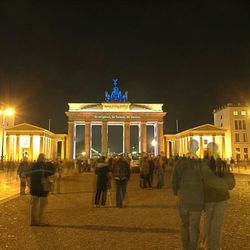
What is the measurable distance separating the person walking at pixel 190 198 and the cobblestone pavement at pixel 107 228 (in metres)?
0.99

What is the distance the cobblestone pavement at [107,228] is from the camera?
666 cm

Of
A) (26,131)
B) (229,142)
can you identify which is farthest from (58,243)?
(229,142)

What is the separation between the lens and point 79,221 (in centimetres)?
915

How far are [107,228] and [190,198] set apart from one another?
350 centimetres

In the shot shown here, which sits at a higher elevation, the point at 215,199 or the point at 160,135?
the point at 160,135

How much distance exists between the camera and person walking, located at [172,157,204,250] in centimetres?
539

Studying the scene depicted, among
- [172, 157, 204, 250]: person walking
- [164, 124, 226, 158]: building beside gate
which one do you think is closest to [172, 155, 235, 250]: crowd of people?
[172, 157, 204, 250]: person walking

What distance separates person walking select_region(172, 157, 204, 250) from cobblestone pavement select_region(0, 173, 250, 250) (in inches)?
39.2

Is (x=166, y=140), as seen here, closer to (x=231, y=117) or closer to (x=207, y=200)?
(x=231, y=117)

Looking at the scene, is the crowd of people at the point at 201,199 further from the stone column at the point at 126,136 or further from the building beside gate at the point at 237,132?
the building beside gate at the point at 237,132

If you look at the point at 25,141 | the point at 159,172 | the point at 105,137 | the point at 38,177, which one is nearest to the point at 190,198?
the point at 38,177

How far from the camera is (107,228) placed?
822 centimetres

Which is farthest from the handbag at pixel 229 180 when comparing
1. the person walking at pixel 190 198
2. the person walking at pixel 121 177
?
the person walking at pixel 121 177

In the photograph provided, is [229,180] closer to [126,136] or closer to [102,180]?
[102,180]
